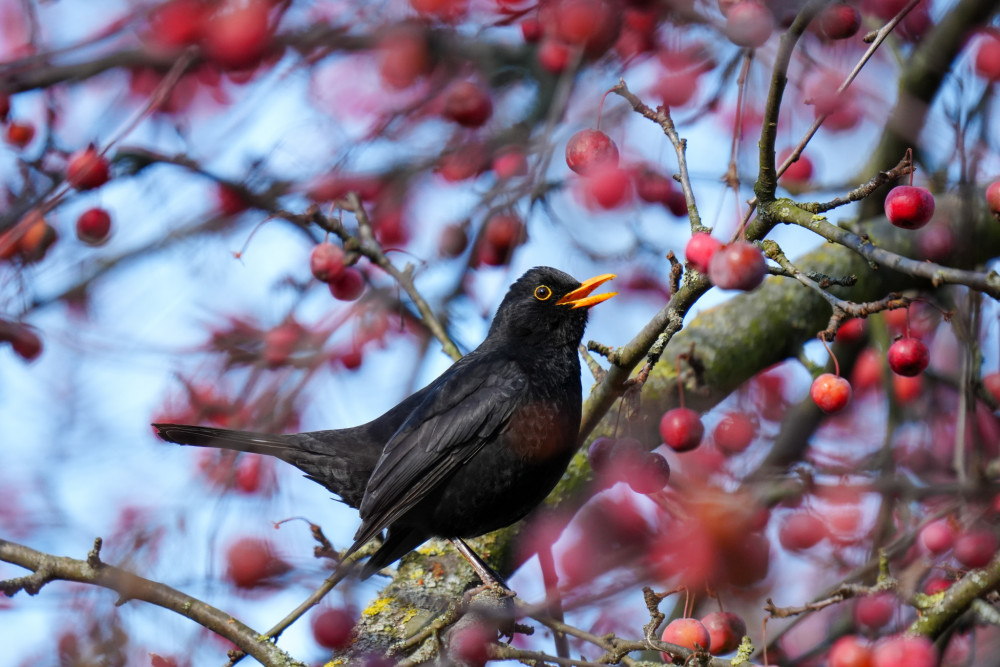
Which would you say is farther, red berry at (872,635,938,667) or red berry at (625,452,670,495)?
red berry at (625,452,670,495)

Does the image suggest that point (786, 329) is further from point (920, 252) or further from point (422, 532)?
point (422, 532)

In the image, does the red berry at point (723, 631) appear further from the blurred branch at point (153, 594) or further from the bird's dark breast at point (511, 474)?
the blurred branch at point (153, 594)

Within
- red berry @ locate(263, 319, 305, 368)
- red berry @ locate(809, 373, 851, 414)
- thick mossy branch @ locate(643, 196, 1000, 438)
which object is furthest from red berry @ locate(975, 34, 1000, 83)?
red berry @ locate(263, 319, 305, 368)

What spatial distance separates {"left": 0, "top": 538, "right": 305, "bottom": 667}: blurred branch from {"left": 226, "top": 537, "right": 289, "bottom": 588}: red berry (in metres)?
0.18

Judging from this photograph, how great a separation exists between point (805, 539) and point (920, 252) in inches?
53.7

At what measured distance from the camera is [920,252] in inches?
151

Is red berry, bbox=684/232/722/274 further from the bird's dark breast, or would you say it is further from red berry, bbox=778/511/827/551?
red berry, bbox=778/511/827/551

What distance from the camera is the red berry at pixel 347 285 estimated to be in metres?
3.46

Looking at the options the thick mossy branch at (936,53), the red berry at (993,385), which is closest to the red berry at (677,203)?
the thick mossy branch at (936,53)

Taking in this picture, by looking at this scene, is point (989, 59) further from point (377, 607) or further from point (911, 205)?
point (377, 607)

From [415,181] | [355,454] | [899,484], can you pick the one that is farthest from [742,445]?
[415,181]

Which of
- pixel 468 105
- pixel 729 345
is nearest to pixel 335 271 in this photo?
pixel 468 105

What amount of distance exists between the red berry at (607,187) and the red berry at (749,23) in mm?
742

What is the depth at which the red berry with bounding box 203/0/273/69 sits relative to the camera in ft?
5.82
